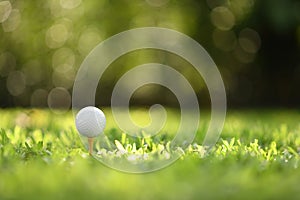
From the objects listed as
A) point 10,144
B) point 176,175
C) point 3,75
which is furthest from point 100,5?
point 176,175

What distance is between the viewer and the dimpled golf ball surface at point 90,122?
330 cm

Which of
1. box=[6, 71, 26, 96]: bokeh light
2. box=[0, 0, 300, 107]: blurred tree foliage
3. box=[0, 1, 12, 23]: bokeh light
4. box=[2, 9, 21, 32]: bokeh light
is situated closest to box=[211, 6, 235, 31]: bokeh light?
box=[0, 0, 300, 107]: blurred tree foliage

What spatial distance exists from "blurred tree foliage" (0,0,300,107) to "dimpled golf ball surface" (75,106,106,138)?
6.81m

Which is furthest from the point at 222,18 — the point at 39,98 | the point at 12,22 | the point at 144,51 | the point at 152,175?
the point at 152,175

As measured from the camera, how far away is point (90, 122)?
330cm

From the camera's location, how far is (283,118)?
721 centimetres

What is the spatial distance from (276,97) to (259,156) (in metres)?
8.09

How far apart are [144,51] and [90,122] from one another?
351 inches

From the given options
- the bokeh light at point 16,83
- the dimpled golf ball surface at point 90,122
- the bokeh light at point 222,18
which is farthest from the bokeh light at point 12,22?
the dimpled golf ball surface at point 90,122

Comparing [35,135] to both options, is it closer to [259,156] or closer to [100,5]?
[259,156]

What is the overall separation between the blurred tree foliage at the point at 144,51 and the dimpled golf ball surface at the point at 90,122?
268 inches

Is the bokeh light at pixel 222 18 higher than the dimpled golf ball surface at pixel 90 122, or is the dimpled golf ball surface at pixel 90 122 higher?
the bokeh light at pixel 222 18

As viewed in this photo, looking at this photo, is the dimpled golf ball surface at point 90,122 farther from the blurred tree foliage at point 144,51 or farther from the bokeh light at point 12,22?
the bokeh light at point 12,22

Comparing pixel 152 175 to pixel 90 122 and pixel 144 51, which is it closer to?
pixel 90 122
